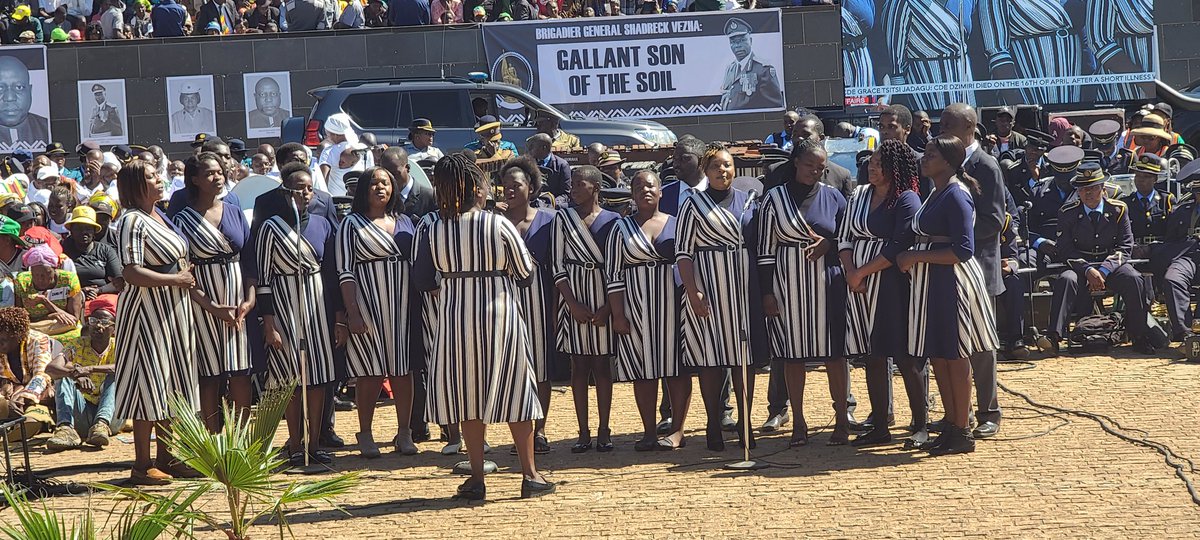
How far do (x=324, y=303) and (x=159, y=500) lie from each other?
338cm

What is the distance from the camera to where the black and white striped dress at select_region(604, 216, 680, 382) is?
881 centimetres

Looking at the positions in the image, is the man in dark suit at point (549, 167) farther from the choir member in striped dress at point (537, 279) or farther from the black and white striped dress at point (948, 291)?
the black and white striped dress at point (948, 291)

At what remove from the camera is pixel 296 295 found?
8734 millimetres

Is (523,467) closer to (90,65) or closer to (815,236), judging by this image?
(815,236)

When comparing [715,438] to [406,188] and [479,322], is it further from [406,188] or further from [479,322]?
[406,188]

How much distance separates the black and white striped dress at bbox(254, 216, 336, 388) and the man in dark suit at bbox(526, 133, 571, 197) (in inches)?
150

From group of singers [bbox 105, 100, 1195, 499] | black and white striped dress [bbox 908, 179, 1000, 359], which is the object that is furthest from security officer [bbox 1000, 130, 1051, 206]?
black and white striped dress [bbox 908, 179, 1000, 359]

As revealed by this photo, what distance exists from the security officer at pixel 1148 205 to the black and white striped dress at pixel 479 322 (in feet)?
24.5

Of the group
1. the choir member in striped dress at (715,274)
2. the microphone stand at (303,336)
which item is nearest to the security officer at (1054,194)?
the choir member in striped dress at (715,274)

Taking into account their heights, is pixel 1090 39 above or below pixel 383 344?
above

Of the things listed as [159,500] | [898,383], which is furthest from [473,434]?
[898,383]

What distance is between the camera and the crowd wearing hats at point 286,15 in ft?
68.2

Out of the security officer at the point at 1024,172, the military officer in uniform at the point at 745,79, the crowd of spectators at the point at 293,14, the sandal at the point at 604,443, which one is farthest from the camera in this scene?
the crowd of spectators at the point at 293,14

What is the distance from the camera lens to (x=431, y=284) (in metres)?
7.64
